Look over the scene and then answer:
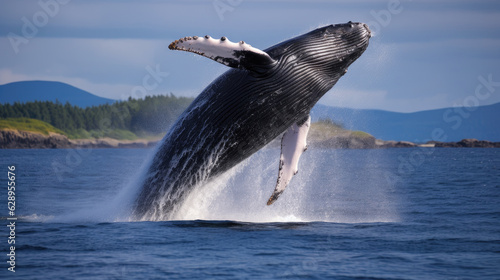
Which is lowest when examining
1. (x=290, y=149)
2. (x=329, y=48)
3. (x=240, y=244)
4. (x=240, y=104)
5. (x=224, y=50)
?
(x=240, y=244)

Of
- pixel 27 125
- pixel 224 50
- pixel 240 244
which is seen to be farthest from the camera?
pixel 27 125

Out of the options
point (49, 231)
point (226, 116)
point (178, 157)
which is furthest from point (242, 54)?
point (49, 231)

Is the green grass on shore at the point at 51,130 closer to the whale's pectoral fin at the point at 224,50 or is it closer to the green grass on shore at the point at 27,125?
the green grass on shore at the point at 27,125

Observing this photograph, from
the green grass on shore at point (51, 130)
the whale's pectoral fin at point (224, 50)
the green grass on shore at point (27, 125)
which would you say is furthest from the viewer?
the green grass on shore at point (51, 130)

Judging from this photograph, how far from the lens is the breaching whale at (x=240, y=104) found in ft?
37.1

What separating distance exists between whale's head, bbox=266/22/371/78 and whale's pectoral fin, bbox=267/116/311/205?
4.50 feet

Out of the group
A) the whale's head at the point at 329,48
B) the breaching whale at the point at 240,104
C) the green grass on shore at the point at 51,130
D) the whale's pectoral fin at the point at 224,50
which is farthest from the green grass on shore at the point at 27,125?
the whale's pectoral fin at the point at 224,50

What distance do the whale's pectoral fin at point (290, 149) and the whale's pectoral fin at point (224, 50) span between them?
219 cm

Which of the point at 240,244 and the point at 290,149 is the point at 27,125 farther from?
the point at 240,244

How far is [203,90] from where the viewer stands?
1233 cm

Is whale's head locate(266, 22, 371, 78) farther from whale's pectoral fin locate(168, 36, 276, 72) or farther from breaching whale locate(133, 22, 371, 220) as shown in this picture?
whale's pectoral fin locate(168, 36, 276, 72)

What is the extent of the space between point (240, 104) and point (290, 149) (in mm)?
2015

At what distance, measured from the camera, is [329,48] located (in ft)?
39.1

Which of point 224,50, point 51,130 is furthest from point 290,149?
point 51,130
